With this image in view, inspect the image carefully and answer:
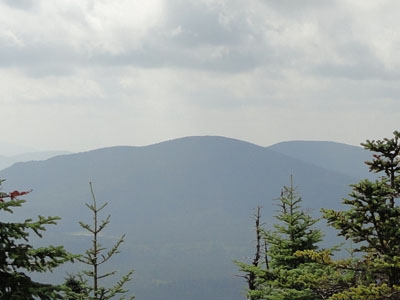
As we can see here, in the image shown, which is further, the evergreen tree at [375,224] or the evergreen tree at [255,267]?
the evergreen tree at [255,267]

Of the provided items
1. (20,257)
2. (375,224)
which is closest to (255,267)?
(375,224)

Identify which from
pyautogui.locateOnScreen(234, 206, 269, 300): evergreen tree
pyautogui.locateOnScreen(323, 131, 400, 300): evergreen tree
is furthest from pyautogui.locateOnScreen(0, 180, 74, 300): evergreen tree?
pyautogui.locateOnScreen(234, 206, 269, 300): evergreen tree

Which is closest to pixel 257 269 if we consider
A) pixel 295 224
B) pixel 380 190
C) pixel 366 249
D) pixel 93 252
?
pixel 295 224

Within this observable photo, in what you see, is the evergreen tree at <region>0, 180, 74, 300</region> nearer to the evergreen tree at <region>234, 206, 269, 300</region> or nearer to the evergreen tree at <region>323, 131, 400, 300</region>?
the evergreen tree at <region>323, 131, 400, 300</region>

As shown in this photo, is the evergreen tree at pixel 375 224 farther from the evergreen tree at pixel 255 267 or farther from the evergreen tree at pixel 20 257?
the evergreen tree at pixel 255 267

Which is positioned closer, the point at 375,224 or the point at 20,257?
the point at 20,257

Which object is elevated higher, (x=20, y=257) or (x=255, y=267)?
(x=20, y=257)

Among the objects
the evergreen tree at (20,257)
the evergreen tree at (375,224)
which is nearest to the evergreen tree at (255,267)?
the evergreen tree at (375,224)

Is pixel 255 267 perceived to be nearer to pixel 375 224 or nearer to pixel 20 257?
pixel 375 224

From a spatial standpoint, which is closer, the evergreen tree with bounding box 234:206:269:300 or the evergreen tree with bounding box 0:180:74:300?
the evergreen tree with bounding box 0:180:74:300

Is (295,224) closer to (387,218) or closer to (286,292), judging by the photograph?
(286,292)

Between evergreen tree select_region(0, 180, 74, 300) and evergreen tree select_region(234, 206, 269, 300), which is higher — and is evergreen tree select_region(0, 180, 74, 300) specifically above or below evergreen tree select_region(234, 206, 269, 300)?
above

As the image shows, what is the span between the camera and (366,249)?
1145cm

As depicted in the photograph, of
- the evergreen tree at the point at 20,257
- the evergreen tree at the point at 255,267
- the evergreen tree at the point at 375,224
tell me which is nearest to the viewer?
the evergreen tree at the point at 20,257
